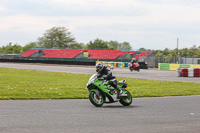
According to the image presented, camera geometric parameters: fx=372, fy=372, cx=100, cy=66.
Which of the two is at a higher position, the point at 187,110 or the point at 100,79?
the point at 100,79

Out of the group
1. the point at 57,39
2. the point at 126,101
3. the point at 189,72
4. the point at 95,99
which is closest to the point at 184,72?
the point at 189,72

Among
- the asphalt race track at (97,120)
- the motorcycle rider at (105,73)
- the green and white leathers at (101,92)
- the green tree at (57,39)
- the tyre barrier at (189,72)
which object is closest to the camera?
the asphalt race track at (97,120)

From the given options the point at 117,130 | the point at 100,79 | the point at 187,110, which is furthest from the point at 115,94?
the point at 117,130

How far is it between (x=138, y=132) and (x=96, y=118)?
5.93 feet

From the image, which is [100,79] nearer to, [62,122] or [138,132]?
[62,122]

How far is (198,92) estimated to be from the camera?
17891 millimetres

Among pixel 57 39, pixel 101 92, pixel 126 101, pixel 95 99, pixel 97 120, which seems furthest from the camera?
pixel 57 39

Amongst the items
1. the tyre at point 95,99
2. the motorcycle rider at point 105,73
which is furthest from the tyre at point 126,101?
the tyre at point 95,99

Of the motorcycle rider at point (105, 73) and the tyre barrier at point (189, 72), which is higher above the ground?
the motorcycle rider at point (105, 73)

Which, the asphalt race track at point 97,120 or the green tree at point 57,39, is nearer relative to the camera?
the asphalt race track at point 97,120

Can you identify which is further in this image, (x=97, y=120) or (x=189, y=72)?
(x=189, y=72)

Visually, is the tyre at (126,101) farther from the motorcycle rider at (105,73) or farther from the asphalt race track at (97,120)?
the asphalt race track at (97,120)

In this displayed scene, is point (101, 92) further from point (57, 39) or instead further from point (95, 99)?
point (57, 39)

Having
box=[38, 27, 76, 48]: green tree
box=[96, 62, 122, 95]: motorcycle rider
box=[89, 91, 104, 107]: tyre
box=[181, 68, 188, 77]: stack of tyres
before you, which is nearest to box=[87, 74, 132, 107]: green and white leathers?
box=[89, 91, 104, 107]: tyre
